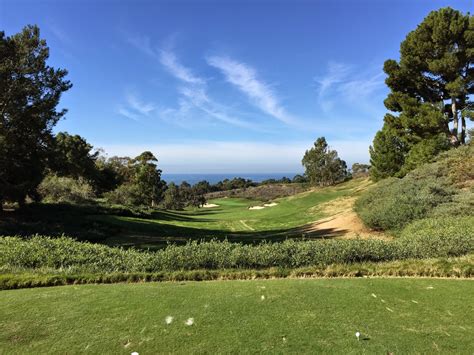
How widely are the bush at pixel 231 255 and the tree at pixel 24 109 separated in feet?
35.3

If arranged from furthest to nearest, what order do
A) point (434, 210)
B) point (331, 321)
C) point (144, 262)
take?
1. point (434, 210)
2. point (144, 262)
3. point (331, 321)

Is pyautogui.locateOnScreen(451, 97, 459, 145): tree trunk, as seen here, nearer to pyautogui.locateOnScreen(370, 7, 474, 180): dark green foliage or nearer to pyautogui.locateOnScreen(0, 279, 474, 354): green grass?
pyautogui.locateOnScreen(370, 7, 474, 180): dark green foliage

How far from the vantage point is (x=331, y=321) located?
4.43 m

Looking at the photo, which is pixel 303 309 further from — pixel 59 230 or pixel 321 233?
pixel 59 230

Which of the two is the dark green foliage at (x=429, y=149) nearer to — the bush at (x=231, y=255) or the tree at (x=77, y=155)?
the bush at (x=231, y=255)

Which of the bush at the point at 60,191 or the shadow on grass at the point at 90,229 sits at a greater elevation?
the bush at the point at 60,191

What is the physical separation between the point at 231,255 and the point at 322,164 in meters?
58.1

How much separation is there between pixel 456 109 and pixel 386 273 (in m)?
24.9

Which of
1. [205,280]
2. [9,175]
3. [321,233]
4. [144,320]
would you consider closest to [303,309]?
[144,320]

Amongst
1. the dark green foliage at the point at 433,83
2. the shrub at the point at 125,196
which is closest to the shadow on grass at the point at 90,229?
the dark green foliage at the point at 433,83

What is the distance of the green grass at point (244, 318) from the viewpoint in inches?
153

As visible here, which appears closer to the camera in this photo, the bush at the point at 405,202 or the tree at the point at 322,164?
the bush at the point at 405,202

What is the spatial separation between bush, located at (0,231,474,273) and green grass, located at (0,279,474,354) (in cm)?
166

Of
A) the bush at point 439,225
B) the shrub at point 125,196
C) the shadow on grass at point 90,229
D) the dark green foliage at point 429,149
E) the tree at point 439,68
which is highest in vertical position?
the tree at point 439,68
